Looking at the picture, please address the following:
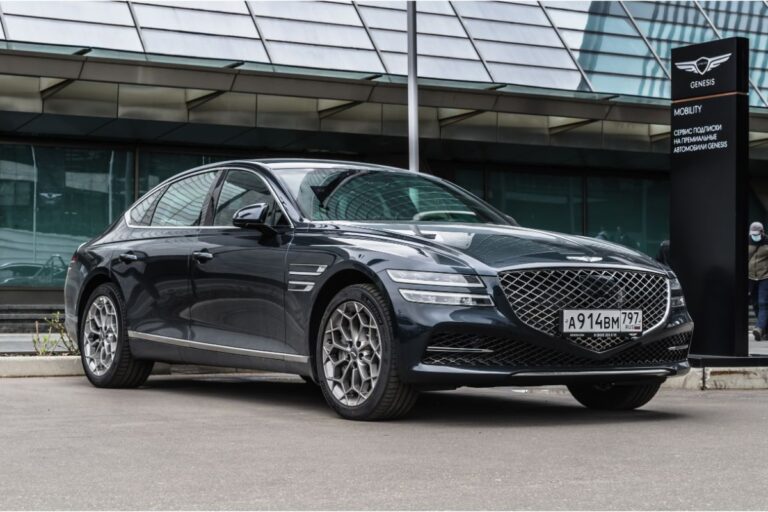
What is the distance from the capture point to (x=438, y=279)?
274 inches

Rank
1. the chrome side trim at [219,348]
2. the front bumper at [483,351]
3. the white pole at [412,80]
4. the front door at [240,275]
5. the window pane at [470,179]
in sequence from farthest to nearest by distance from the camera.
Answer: the window pane at [470,179]
the white pole at [412,80]
the front door at [240,275]
the chrome side trim at [219,348]
the front bumper at [483,351]

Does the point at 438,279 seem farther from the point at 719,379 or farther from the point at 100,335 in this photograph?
the point at 719,379

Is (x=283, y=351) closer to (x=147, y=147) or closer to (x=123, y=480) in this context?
(x=123, y=480)

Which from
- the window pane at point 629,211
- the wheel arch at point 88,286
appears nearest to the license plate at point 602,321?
the wheel arch at point 88,286

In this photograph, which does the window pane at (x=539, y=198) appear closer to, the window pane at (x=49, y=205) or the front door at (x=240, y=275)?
the window pane at (x=49, y=205)

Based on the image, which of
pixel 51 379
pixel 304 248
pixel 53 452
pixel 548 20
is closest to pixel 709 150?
pixel 304 248

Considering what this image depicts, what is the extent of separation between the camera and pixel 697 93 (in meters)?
11.4

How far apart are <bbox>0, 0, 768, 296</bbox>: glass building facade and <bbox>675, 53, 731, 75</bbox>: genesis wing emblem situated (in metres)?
8.99

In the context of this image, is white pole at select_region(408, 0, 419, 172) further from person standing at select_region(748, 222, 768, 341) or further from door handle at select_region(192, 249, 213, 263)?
door handle at select_region(192, 249, 213, 263)

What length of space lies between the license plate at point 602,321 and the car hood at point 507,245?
272mm

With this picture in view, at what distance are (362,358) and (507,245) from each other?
1018 millimetres

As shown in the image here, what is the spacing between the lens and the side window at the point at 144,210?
31.8 ft

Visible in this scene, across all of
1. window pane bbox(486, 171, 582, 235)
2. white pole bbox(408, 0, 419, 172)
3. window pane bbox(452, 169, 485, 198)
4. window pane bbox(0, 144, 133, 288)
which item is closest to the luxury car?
white pole bbox(408, 0, 419, 172)

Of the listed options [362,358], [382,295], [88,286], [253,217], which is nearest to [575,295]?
[382,295]
